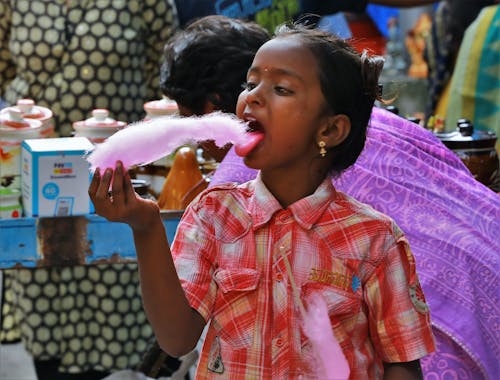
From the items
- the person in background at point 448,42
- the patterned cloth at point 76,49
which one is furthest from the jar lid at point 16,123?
the person in background at point 448,42

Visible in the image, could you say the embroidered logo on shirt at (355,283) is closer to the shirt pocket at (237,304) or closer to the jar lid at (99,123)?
the shirt pocket at (237,304)

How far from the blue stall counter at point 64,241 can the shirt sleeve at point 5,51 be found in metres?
1.25

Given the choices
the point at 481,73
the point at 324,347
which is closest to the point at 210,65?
the point at 324,347

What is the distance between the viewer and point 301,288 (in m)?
1.42

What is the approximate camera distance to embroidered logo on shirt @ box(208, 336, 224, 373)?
143 cm

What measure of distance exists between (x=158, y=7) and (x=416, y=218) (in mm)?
1521

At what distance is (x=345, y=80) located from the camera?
57.2 inches

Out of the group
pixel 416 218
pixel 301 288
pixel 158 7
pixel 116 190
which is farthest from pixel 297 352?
pixel 158 7

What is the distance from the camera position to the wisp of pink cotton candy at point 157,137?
126 cm

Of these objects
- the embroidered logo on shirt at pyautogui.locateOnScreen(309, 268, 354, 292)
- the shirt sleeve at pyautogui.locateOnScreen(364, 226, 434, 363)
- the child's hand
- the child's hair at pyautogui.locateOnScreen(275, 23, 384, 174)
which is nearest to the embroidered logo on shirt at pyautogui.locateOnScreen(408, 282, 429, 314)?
the shirt sleeve at pyautogui.locateOnScreen(364, 226, 434, 363)

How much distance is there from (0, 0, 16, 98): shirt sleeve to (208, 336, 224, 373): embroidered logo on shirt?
1940mm

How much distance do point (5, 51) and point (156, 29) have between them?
505mm

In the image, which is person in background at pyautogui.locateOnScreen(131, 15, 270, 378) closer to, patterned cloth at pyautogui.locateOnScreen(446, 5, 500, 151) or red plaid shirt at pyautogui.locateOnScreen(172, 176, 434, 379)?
red plaid shirt at pyautogui.locateOnScreen(172, 176, 434, 379)

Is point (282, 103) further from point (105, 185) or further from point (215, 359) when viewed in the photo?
point (215, 359)
